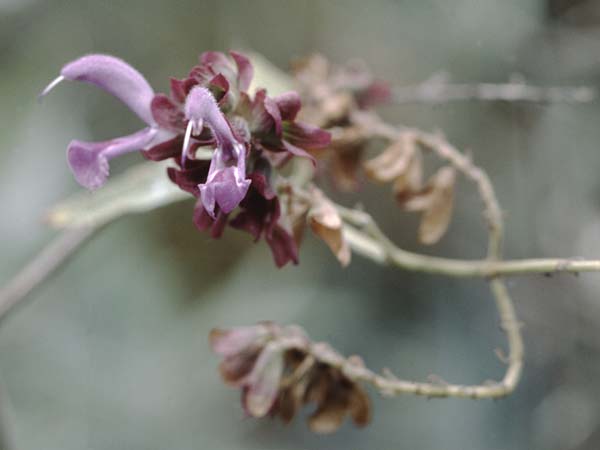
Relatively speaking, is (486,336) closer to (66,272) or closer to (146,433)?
(146,433)

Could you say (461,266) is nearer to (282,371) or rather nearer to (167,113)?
(282,371)

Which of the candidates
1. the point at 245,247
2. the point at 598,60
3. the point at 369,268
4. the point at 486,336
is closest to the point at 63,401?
the point at 245,247

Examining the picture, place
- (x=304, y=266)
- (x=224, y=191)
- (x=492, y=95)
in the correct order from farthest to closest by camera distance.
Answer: (x=304, y=266) → (x=492, y=95) → (x=224, y=191)

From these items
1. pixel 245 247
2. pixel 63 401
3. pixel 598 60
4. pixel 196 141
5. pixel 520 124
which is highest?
pixel 196 141

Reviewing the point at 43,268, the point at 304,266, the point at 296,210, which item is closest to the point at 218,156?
the point at 296,210

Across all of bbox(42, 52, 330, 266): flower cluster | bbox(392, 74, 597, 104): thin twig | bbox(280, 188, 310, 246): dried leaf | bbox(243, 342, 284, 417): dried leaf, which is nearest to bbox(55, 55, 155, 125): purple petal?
bbox(42, 52, 330, 266): flower cluster
